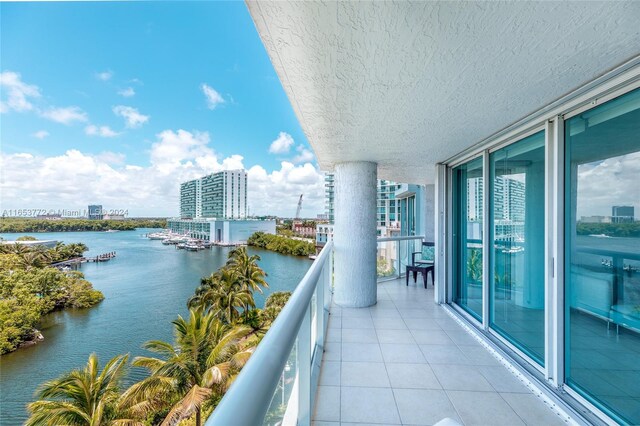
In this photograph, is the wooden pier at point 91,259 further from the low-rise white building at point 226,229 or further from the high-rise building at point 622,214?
the high-rise building at point 622,214

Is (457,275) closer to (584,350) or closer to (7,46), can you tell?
(584,350)

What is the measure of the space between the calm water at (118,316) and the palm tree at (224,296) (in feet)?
17.3

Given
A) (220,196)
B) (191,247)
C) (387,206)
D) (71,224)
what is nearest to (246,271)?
(387,206)

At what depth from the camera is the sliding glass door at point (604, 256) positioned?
1.96 m

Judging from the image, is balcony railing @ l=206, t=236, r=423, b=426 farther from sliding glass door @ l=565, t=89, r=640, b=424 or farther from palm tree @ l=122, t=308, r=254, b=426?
palm tree @ l=122, t=308, r=254, b=426

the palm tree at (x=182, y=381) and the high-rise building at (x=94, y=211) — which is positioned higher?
the high-rise building at (x=94, y=211)

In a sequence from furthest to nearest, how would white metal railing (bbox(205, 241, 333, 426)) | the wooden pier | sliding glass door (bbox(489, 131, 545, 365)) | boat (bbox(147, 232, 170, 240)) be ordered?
boat (bbox(147, 232, 170, 240))
the wooden pier
sliding glass door (bbox(489, 131, 545, 365))
white metal railing (bbox(205, 241, 333, 426))

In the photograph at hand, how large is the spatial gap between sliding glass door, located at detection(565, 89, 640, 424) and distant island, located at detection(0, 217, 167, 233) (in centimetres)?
4946

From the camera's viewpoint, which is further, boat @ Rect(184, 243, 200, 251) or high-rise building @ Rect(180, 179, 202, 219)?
high-rise building @ Rect(180, 179, 202, 219)

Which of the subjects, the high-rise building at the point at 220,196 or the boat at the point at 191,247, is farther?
the high-rise building at the point at 220,196

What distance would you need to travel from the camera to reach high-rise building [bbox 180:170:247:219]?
4962 centimetres

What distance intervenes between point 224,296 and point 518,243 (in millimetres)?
15185

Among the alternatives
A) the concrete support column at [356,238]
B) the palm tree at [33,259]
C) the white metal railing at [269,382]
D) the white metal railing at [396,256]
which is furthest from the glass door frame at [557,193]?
the palm tree at [33,259]

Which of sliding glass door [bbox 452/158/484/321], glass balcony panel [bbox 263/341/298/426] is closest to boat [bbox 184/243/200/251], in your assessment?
sliding glass door [bbox 452/158/484/321]
